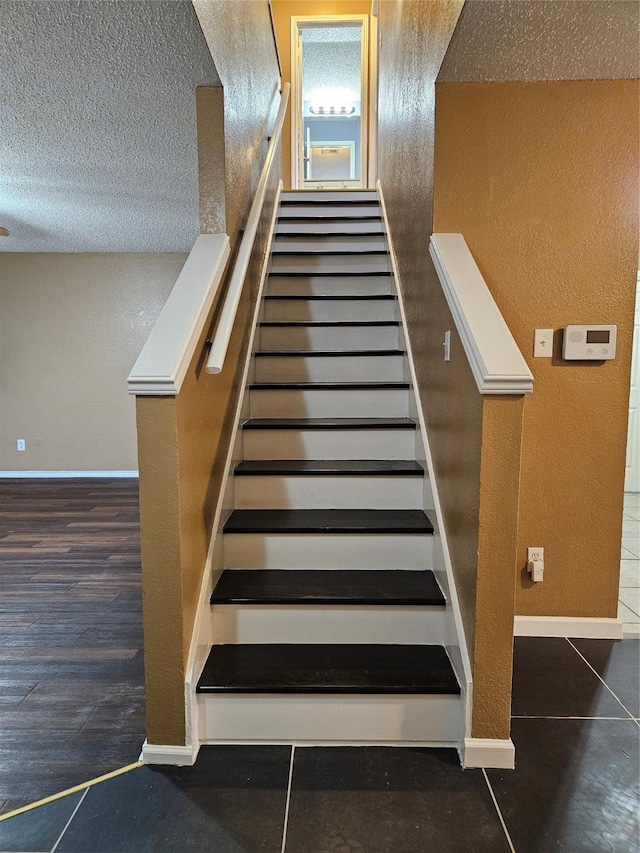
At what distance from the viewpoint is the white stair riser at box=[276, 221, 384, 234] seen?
3.68 m

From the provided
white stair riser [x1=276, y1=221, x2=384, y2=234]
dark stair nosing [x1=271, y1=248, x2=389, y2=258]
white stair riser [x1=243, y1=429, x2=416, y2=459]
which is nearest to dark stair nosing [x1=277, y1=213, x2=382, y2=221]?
white stair riser [x1=276, y1=221, x2=384, y2=234]

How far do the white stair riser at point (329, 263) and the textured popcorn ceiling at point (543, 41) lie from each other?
61.2 inches

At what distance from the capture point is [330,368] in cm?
267

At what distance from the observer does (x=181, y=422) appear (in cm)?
144

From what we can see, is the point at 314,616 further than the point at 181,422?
Yes

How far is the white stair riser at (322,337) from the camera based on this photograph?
2.83 metres

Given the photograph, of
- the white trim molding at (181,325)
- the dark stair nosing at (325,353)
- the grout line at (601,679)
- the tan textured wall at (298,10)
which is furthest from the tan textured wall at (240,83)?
the tan textured wall at (298,10)

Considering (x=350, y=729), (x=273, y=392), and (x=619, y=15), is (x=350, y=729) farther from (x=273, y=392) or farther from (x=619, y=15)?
(x=619, y=15)

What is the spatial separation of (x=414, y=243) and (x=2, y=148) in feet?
6.69

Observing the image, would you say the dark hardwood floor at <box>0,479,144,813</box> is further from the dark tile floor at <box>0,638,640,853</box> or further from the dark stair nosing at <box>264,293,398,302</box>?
the dark stair nosing at <box>264,293,398,302</box>

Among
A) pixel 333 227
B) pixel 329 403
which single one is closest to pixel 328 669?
pixel 329 403

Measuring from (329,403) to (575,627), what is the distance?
1.40 m

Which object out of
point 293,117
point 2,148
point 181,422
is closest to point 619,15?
point 181,422

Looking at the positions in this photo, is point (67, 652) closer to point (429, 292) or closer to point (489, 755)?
point (489, 755)
